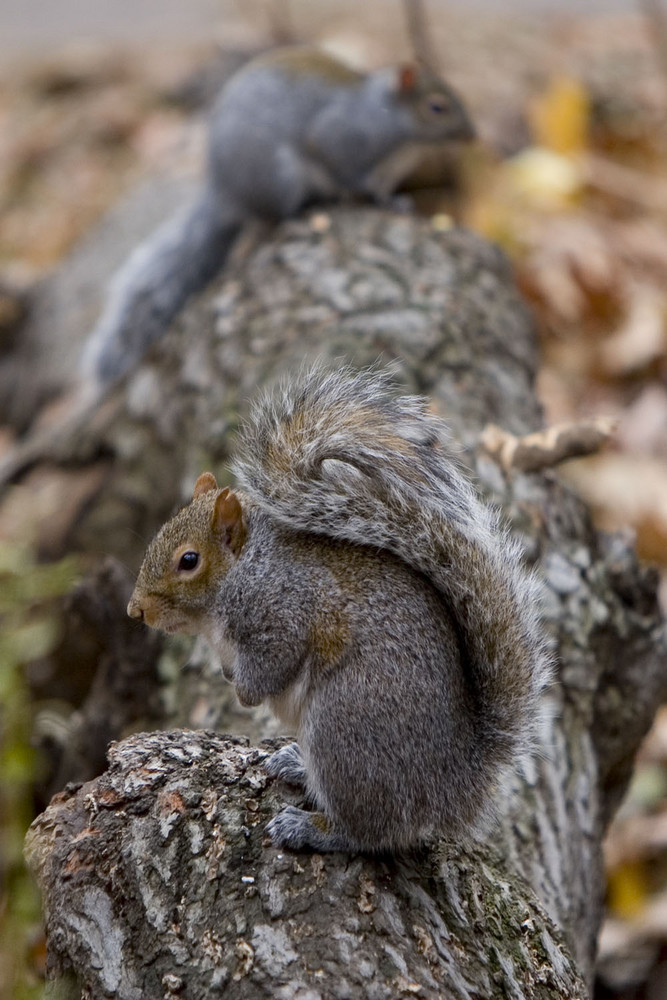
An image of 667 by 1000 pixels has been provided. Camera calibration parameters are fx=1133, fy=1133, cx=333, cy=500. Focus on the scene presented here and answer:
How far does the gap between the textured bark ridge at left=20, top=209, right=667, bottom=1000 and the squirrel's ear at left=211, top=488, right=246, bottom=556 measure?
0.82 ft

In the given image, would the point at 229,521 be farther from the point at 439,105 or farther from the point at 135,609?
the point at 439,105

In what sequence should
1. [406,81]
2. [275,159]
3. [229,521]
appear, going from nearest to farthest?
1. [229,521]
2. [275,159]
3. [406,81]

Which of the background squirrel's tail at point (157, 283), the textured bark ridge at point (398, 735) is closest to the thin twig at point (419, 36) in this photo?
the background squirrel's tail at point (157, 283)

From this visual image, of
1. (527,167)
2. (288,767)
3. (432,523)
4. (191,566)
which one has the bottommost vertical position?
(527,167)

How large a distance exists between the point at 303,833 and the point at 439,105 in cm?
313

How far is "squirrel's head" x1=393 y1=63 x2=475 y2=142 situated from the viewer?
3812 mm

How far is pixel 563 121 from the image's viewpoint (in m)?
4.59

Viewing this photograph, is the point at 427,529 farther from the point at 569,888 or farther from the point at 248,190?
the point at 248,190

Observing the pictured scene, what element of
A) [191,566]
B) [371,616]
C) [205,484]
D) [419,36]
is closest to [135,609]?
[191,566]

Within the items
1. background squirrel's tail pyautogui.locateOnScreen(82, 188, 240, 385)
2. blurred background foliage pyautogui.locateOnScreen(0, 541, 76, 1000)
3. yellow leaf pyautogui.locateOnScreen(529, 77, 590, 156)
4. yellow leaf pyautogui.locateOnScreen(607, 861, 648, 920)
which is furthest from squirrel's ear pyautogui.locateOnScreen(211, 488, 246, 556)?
yellow leaf pyautogui.locateOnScreen(529, 77, 590, 156)

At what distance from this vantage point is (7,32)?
6.31m

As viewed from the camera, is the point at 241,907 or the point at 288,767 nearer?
the point at 241,907

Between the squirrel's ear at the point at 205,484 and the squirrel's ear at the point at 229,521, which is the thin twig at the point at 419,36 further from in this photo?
the squirrel's ear at the point at 229,521

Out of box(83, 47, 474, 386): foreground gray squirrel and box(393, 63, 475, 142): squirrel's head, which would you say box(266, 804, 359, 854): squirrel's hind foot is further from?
box(393, 63, 475, 142): squirrel's head
